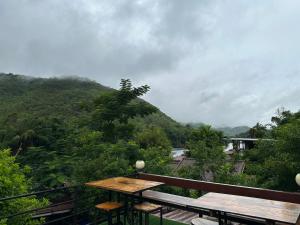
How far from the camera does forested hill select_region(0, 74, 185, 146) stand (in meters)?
13.4

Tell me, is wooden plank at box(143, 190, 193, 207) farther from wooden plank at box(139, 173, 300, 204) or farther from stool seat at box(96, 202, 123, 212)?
stool seat at box(96, 202, 123, 212)

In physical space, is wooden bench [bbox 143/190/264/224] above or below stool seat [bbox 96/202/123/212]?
above

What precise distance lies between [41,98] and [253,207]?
57.8 ft

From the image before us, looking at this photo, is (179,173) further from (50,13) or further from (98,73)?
(98,73)

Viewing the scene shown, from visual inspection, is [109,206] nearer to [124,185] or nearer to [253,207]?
[124,185]

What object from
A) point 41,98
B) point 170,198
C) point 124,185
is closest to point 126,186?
point 124,185

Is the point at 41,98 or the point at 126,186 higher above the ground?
the point at 41,98

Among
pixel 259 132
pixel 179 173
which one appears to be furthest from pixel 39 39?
pixel 259 132

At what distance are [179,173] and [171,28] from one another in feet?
21.9

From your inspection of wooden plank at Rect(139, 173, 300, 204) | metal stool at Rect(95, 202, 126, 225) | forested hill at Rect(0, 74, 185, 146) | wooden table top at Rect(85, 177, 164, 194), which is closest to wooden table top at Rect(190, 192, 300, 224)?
wooden plank at Rect(139, 173, 300, 204)

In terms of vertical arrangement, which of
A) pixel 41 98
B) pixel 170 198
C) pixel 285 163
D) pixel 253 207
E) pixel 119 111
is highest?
pixel 41 98

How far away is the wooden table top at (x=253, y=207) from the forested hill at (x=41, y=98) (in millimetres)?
10189

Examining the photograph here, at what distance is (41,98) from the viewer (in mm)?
18281

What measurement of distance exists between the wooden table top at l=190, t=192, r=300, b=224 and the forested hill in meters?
10.2
